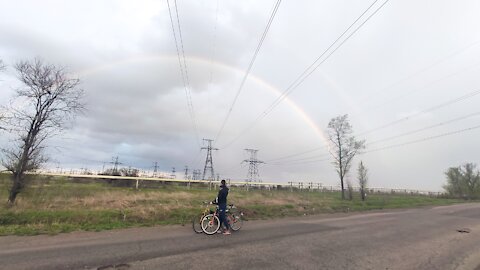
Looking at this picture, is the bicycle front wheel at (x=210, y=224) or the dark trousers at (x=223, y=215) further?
the dark trousers at (x=223, y=215)

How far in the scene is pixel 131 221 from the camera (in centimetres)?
1447

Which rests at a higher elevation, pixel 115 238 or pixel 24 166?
pixel 24 166

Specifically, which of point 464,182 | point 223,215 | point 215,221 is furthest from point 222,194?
point 464,182

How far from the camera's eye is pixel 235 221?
1214 centimetres

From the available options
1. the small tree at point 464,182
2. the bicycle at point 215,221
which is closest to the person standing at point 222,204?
the bicycle at point 215,221

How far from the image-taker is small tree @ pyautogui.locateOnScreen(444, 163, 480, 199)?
6794 cm

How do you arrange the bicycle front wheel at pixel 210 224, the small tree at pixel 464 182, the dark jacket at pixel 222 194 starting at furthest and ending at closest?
the small tree at pixel 464 182 < the dark jacket at pixel 222 194 < the bicycle front wheel at pixel 210 224

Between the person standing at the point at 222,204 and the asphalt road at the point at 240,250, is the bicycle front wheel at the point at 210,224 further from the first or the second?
the asphalt road at the point at 240,250

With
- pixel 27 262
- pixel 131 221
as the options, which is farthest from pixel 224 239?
pixel 131 221

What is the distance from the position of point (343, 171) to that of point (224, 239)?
3341 cm

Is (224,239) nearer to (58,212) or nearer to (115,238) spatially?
(115,238)

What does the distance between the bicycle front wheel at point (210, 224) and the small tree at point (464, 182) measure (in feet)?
253

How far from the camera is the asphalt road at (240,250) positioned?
6742 mm

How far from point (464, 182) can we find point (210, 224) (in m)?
82.3
